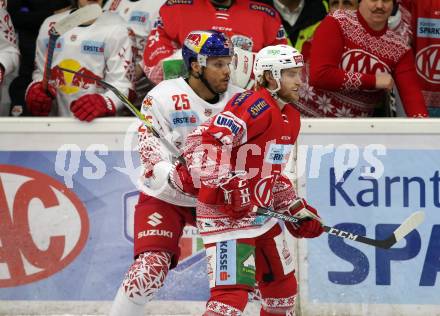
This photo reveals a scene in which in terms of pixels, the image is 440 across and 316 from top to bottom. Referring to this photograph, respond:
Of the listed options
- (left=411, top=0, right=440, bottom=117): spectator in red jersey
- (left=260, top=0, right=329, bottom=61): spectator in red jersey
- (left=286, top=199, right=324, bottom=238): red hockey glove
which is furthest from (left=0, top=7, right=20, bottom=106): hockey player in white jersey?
(left=411, top=0, right=440, bottom=117): spectator in red jersey

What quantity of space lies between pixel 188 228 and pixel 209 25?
3.22 feet

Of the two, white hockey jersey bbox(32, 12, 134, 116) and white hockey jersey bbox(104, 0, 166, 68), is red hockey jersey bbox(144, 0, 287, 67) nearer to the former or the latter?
white hockey jersey bbox(32, 12, 134, 116)

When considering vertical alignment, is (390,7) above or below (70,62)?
above

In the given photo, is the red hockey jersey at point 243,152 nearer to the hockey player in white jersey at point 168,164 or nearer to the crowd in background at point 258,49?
the hockey player in white jersey at point 168,164

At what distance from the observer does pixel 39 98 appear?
5734 mm

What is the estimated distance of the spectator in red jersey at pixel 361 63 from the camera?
5668 millimetres

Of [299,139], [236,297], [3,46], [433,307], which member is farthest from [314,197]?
[3,46]

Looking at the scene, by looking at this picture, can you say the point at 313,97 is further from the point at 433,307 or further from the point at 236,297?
the point at 236,297

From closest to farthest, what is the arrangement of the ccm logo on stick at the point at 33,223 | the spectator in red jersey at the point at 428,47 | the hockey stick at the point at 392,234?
the hockey stick at the point at 392,234, the ccm logo on stick at the point at 33,223, the spectator in red jersey at the point at 428,47

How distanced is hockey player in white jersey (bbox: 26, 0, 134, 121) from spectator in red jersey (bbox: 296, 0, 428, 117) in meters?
0.93

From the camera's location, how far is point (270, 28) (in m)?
5.76

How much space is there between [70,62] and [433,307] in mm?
2125

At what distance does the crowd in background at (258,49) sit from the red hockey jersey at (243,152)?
35.4 inches

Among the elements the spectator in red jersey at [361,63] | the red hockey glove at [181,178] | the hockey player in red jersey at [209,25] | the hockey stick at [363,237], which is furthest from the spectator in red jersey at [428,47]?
the red hockey glove at [181,178]
